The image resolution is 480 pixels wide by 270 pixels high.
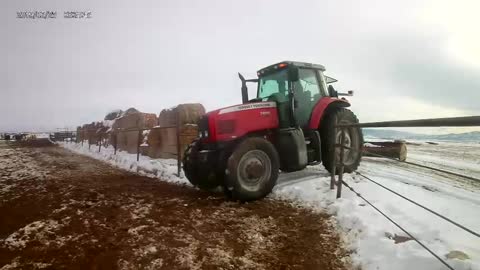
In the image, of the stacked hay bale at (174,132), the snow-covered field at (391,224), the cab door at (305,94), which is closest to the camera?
the snow-covered field at (391,224)

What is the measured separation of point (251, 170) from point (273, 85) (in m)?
2.31

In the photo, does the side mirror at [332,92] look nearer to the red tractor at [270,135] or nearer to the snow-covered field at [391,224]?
the red tractor at [270,135]

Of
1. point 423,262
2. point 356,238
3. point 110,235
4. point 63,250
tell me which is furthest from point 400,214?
point 63,250

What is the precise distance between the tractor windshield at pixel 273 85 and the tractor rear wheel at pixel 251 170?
1.57 meters

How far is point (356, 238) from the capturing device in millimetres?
3256

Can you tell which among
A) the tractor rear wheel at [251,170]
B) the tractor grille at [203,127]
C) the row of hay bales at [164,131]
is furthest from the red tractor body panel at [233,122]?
the row of hay bales at [164,131]

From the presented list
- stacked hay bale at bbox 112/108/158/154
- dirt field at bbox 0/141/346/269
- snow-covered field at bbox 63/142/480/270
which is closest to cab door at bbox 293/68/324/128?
snow-covered field at bbox 63/142/480/270

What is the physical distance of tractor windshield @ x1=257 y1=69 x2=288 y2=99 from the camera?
6.35m

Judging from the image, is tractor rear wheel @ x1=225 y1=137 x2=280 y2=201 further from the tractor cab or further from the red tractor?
the tractor cab

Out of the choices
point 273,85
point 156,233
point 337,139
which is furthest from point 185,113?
point 156,233

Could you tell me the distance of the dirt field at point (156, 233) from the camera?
2.76 meters

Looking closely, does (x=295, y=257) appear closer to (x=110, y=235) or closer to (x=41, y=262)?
(x=110, y=235)

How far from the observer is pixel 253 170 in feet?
16.5

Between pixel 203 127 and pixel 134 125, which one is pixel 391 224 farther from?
pixel 134 125
